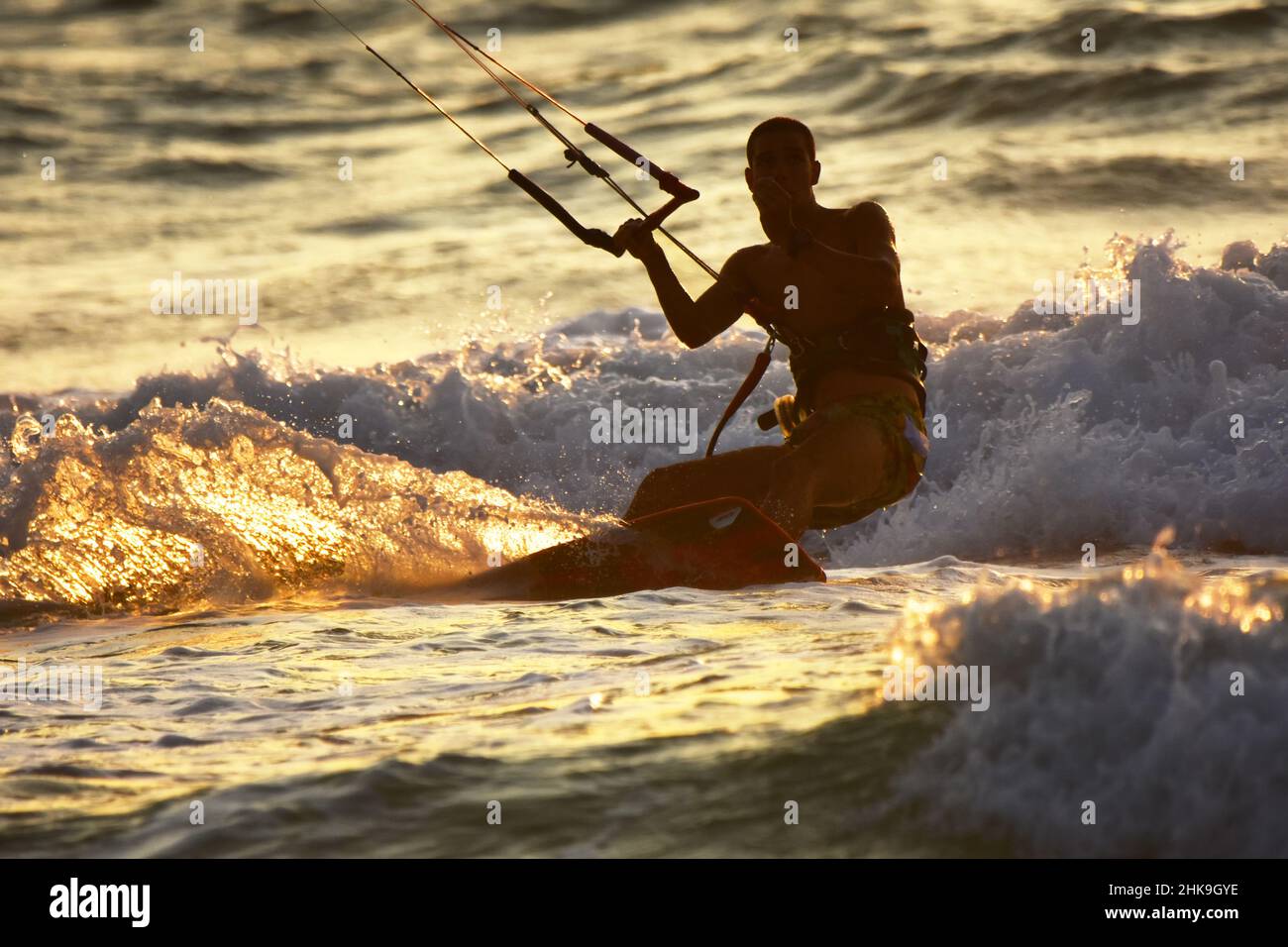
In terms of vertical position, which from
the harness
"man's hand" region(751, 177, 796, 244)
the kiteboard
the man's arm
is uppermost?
"man's hand" region(751, 177, 796, 244)

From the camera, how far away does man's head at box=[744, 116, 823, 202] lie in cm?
782

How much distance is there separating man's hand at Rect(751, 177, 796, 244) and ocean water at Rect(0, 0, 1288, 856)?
1.86 metres

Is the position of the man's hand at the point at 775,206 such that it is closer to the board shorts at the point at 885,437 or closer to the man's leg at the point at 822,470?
the board shorts at the point at 885,437

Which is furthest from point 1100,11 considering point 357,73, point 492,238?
point 357,73

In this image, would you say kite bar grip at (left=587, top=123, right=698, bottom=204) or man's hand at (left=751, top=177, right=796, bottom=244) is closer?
kite bar grip at (left=587, top=123, right=698, bottom=204)

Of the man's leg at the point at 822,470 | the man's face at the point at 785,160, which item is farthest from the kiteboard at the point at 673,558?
the man's face at the point at 785,160

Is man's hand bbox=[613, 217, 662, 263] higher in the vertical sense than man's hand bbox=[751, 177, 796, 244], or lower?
lower

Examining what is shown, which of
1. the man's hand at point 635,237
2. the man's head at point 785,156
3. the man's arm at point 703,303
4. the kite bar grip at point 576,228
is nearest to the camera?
the kite bar grip at point 576,228

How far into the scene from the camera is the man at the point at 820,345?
764 cm

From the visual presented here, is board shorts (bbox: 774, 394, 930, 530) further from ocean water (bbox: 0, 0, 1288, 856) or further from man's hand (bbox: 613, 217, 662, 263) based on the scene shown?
man's hand (bbox: 613, 217, 662, 263)

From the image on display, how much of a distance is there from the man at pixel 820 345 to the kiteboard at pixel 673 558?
162mm

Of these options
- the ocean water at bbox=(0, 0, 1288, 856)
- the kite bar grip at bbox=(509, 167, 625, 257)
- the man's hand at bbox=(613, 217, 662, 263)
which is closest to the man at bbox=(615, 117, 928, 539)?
the man's hand at bbox=(613, 217, 662, 263)

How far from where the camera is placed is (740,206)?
16.0 metres
